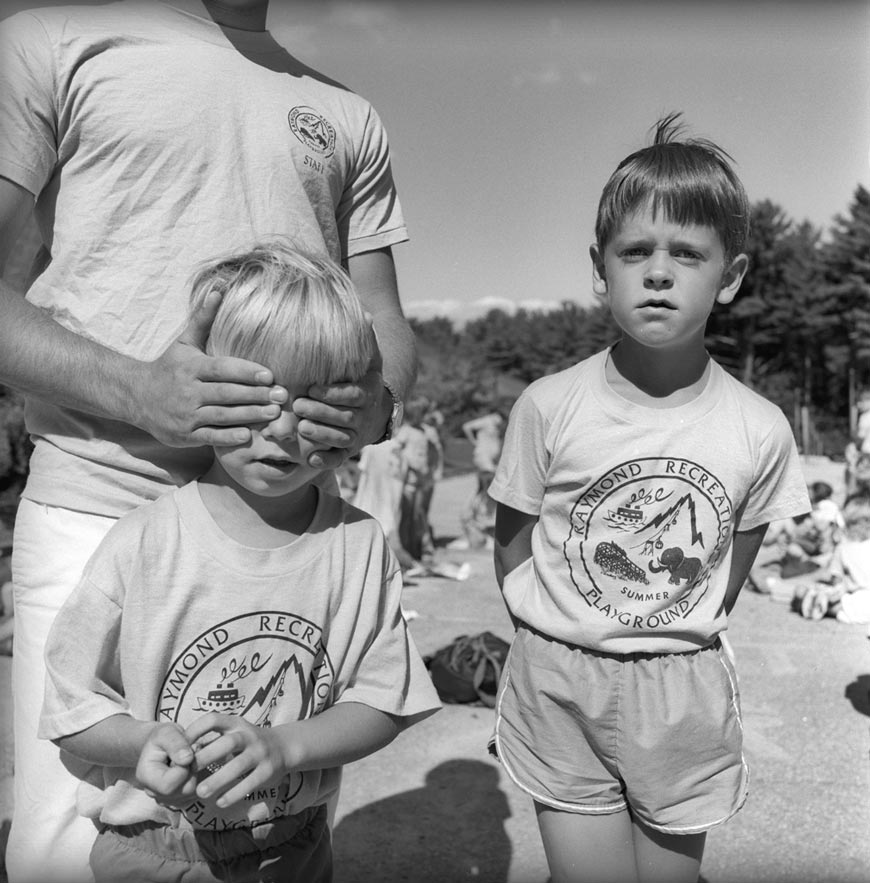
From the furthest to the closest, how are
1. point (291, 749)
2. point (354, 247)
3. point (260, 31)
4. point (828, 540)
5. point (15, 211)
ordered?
point (828, 540) < point (354, 247) < point (260, 31) < point (15, 211) < point (291, 749)

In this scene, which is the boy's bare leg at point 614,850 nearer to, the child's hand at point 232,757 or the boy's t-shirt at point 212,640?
the boy's t-shirt at point 212,640

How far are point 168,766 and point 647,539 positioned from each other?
111 cm

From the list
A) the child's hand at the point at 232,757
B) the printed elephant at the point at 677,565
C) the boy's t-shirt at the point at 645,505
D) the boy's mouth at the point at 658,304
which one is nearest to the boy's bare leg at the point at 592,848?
the boy's t-shirt at the point at 645,505

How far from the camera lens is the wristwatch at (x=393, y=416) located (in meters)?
1.80

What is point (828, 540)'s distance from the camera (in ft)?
32.9

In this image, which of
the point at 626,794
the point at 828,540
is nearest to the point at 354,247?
the point at 626,794

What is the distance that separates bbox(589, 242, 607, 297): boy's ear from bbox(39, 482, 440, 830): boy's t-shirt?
2.94 feet

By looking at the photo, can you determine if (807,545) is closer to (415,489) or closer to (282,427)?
(415,489)

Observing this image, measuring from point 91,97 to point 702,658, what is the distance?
5.64 feet

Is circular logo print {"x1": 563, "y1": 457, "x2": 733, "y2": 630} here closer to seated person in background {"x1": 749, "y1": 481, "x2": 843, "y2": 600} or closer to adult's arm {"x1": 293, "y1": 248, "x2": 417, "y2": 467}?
adult's arm {"x1": 293, "y1": 248, "x2": 417, "y2": 467}

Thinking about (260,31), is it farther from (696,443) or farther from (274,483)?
(696,443)

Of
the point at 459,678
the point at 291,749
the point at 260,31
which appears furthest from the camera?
the point at 459,678

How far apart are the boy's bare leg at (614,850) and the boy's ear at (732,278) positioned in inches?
47.0

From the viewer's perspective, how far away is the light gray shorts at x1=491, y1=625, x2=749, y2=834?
79.4 inches
